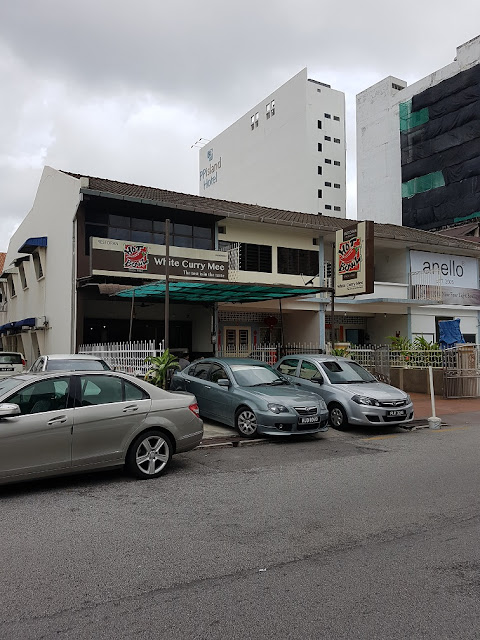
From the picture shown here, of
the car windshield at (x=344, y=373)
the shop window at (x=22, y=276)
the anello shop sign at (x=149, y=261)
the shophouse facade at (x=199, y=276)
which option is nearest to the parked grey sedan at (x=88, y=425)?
the car windshield at (x=344, y=373)

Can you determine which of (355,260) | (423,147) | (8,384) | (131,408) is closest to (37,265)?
(355,260)

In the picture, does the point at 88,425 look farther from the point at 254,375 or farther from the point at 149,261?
the point at 149,261

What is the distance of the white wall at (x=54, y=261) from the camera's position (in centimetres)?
1830

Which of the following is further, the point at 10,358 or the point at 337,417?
the point at 10,358

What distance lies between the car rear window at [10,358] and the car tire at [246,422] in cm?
931

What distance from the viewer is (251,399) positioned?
9.70 m

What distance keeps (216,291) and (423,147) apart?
4371cm

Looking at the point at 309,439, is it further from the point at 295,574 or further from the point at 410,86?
the point at 410,86

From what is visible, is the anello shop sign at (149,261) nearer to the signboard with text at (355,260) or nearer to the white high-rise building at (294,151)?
the signboard with text at (355,260)

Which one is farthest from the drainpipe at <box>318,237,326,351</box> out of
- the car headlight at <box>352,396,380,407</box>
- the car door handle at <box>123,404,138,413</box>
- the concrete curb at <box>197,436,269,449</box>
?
the car door handle at <box>123,404,138,413</box>

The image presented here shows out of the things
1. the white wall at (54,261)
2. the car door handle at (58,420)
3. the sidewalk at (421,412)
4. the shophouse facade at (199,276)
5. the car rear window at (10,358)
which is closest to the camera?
the car door handle at (58,420)

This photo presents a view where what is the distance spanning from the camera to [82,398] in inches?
252

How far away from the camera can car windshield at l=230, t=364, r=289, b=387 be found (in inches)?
409

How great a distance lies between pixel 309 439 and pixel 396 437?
1.73 meters
